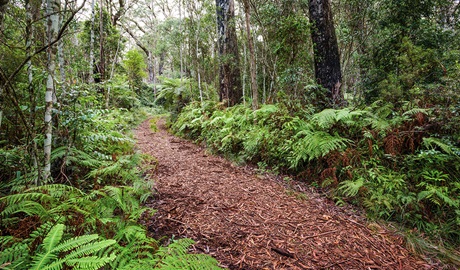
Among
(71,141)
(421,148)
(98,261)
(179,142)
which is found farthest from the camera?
(179,142)

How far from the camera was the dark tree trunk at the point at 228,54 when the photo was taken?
8070mm

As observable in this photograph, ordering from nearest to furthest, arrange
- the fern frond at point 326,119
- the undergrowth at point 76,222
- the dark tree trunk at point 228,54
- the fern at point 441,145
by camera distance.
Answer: the undergrowth at point 76,222 → the fern at point 441,145 → the fern frond at point 326,119 → the dark tree trunk at point 228,54

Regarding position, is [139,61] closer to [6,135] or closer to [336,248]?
[6,135]

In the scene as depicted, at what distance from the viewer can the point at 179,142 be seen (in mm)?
7227

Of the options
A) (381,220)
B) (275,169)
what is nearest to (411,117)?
(381,220)

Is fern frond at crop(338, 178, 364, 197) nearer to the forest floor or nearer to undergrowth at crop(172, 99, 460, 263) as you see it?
undergrowth at crop(172, 99, 460, 263)

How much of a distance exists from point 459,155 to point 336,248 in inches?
83.7

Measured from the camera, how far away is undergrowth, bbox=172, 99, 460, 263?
2611mm

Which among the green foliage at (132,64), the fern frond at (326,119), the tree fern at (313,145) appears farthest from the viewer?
the green foliage at (132,64)

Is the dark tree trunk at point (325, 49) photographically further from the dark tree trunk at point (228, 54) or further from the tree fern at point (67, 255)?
the tree fern at point (67, 255)

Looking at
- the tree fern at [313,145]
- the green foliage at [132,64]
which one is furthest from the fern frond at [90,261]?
the green foliage at [132,64]

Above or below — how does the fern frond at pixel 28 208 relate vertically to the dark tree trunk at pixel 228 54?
below

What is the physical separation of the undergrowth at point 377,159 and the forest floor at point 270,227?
35 cm

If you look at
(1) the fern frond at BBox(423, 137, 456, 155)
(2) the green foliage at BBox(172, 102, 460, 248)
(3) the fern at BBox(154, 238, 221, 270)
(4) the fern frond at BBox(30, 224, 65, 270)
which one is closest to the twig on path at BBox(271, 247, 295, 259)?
(3) the fern at BBox(154, 238, 221, 270)
